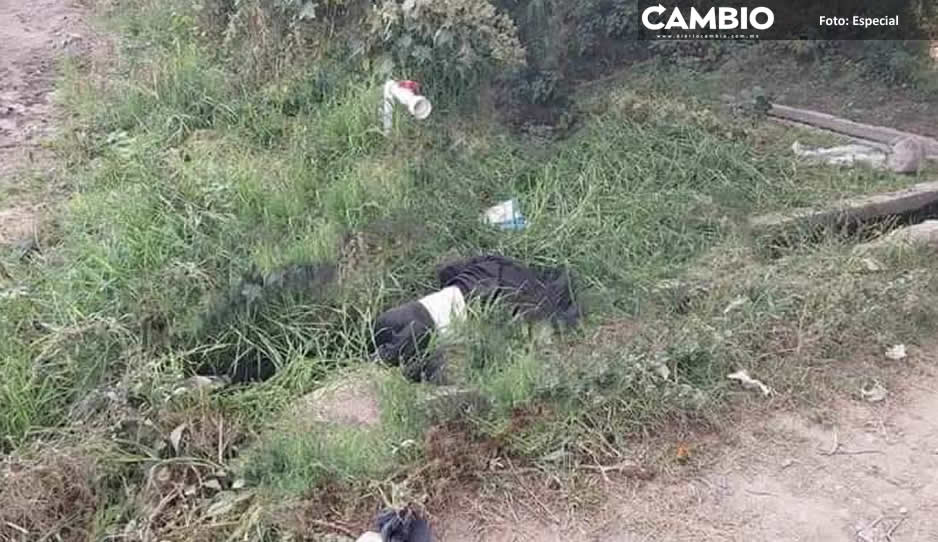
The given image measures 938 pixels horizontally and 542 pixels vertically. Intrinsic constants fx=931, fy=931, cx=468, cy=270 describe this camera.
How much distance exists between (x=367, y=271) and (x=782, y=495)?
1.60 metres

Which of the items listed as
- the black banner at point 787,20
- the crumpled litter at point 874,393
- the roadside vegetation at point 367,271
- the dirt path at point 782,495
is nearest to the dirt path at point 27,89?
the roadside vegetation at point 367,271

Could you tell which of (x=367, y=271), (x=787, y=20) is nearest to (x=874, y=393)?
(x=367, y=271)

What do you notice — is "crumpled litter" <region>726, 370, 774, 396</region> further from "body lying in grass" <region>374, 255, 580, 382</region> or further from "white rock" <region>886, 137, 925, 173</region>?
"white rock" <region>886, 137, 925, 173</region>

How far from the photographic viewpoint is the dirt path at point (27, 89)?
3.97m

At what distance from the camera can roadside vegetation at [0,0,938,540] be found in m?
2.56

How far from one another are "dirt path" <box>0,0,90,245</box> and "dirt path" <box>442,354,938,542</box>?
2485 mm

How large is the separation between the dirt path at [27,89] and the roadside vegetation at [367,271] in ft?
0.57

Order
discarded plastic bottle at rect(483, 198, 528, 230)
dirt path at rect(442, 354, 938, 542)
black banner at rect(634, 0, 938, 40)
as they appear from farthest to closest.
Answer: black banner at rect(634, 0, 938, 40) < discarded plastic bottle at rect(483, 198, 528, 230) < dirt path at rect(442, 354, 938, 542)

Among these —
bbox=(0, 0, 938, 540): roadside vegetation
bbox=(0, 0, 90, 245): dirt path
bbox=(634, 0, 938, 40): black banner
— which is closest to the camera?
bbox=(0, 0, 938, 540): roadside vegetation

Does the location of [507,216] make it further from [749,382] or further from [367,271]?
[749,382]

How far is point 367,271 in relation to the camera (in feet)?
11.1

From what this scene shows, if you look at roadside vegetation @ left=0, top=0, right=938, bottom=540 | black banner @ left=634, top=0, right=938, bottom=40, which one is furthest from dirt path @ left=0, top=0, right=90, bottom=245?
black banner @ left=634, top=0, right=938, bottom=40

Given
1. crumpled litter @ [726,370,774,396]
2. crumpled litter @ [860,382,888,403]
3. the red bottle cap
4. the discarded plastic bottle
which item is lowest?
crumpled litter @ [860,382,888,403]

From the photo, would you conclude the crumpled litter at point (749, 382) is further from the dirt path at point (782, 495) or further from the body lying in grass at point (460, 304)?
the body lying in grass at point (460, 304)
